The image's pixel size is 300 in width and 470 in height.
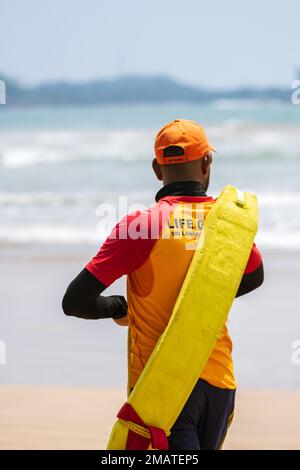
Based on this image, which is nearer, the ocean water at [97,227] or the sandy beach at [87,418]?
the sandy beach at [87,418]

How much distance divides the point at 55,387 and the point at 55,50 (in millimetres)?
55384

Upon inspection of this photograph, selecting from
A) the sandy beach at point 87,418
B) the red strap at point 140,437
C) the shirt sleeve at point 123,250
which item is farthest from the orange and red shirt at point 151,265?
the sandy beach at point 87,418

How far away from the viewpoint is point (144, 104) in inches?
2170

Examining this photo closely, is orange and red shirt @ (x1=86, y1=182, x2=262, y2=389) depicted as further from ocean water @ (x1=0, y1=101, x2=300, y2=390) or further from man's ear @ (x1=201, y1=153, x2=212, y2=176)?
ocean water @ (x1=0, y1=101, x2=300, y2=390)

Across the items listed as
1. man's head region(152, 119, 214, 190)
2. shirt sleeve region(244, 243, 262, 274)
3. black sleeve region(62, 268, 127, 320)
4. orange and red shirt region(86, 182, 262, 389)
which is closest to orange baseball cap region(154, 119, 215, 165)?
man's head region(152, 119, 214, 190)

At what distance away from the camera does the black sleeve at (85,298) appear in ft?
9.38

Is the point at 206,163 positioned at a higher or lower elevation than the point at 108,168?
higher

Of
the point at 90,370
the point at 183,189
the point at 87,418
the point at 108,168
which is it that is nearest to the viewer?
the point at 183,189

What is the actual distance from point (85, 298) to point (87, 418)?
270 cm

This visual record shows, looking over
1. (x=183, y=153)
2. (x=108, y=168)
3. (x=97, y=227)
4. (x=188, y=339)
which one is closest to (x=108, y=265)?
(x=188, y=339)

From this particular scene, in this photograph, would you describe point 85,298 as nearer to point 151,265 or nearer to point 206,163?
point 151,265

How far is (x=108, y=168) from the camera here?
2444 centimetres

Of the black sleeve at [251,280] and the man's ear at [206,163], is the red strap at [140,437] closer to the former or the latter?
the black sleeve at [251,280]

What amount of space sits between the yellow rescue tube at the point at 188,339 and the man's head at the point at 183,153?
197 millimetres
